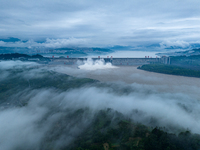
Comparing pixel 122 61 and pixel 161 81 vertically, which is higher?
pixel 122 61

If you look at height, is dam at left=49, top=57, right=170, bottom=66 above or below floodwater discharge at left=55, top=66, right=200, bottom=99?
above

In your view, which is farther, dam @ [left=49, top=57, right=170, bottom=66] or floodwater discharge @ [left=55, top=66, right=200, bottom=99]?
dam @ [left=49, top=57, right=170, bottom=66]

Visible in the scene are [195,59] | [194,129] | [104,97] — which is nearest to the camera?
[194,129]

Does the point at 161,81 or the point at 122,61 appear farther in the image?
the point at 122,61

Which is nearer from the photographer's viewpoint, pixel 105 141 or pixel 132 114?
pixel 105 141

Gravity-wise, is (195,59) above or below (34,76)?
above

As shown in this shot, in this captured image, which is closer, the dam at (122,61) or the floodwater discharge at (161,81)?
the floodwater discharge at (161,81)

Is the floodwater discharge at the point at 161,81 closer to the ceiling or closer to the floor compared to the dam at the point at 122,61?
closer to the floor

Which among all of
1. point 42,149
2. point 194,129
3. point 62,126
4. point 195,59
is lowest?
point 42,149

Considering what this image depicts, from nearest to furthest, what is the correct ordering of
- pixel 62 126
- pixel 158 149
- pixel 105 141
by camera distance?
pixel 158 149, pixel 105 141, pixel 62 126

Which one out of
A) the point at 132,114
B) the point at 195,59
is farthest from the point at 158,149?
the point at 195,59

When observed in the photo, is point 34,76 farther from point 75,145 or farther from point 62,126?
point 75,145
